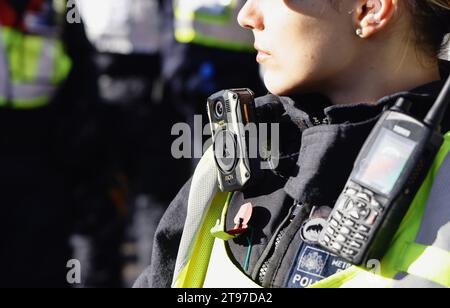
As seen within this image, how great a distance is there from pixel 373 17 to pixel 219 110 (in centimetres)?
38

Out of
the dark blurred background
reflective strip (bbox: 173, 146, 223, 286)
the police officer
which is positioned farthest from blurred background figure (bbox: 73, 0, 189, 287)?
the police officer

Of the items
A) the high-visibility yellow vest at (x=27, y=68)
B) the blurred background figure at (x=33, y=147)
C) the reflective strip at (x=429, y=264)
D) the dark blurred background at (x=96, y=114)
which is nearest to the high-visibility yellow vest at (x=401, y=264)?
the reflective strip at (x=429, y=264)

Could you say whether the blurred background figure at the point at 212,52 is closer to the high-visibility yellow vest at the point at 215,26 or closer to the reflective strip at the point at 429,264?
the high-visibility yellow vest at the point at 215,26

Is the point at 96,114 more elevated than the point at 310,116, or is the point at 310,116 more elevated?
the point at 310,116

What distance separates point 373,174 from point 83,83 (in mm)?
2150

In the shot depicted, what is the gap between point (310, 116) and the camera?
1806 millimetres

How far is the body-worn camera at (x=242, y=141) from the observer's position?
1.83m

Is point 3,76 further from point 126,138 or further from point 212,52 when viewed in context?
point 212,52

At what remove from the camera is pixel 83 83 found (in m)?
3.52

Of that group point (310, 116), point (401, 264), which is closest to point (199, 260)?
point (310, 116)

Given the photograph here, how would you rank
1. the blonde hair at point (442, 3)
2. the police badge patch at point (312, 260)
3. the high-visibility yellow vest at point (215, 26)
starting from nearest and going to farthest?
the police badge patch at point (312, 260)
the blonde hair at point (442, 3)
the high-visibility yellow vest at point (215, 26)

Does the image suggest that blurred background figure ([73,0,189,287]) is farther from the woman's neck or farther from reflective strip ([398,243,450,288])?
reflective strip ([398,243,450,288])

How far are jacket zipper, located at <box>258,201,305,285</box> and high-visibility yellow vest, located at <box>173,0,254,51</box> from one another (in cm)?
191

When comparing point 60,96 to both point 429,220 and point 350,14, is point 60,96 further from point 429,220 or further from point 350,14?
point 429,220
